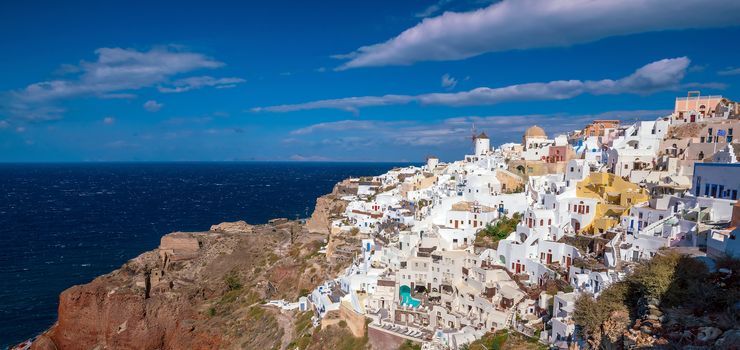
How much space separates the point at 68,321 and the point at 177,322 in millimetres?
11759

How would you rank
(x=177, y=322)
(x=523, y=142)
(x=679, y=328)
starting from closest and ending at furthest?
(x=679, y=328)
(x=177, y=322)
(x=523, y=142)

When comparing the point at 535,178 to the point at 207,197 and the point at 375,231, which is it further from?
the point at 207,197

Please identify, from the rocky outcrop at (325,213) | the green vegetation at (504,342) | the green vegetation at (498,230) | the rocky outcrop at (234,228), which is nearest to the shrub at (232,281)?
the rocky outcrop at (234,228)

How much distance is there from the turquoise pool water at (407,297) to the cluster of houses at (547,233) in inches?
3.6

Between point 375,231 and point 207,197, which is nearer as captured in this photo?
point 375,231

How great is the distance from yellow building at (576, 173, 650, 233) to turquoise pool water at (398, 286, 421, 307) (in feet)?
50.3

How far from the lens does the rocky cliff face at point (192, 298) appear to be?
174ft

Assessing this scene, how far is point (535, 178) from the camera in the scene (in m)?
51.8

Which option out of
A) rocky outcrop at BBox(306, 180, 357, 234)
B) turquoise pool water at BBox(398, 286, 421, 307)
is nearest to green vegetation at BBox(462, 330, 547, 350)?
turquoise pool water at BBox(398, 286, 421, 307)

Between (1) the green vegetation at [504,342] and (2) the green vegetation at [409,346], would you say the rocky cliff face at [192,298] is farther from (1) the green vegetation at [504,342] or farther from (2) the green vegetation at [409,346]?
(1) the green vegetation at [504,342]

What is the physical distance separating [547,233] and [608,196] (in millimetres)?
6427

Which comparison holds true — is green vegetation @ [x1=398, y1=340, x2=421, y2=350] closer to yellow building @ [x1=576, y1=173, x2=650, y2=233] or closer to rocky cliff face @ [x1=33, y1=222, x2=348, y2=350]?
rocky cliff face @ [x1=33, y1=222, x2=348, y2=350]

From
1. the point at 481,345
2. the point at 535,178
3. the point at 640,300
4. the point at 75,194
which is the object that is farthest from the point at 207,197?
the point at 640,300

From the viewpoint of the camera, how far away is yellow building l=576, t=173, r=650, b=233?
1536 inches
